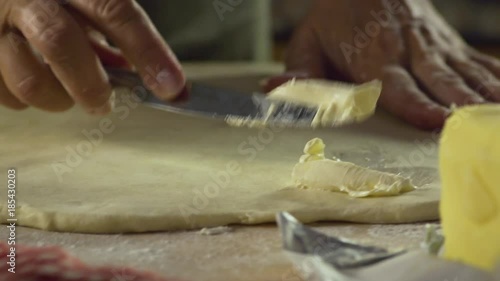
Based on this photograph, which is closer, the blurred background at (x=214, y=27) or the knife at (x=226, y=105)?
the knife at (x=226, y=105)

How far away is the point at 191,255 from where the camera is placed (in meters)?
0.86

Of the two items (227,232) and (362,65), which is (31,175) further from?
(362,65)

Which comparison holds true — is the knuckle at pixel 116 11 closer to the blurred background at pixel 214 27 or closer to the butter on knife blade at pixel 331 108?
the butter on knife blade at pixel 331 108

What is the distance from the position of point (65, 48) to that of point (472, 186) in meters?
0.60

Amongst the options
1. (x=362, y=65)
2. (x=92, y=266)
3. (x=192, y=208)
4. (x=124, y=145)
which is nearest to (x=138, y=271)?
(x=92, y=266)

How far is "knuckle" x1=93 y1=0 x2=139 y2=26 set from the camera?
45.2 inches

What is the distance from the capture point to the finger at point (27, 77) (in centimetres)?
118

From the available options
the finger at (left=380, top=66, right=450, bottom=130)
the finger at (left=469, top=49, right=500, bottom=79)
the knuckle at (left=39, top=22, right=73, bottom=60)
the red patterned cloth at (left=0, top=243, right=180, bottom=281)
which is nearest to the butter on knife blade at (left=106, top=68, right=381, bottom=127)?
the knuckle at (left=39, top=22, right=73, bottom=60)

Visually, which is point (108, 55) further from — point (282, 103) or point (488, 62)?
point (488, 62)

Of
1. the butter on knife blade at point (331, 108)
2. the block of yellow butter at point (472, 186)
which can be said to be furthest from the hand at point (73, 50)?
the block of yellow butter at point (472, 186)

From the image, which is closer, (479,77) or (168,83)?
(168,83)

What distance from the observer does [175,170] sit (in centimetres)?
113

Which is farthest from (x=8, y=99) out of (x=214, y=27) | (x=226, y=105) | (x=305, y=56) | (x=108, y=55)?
(x=214, y=27)

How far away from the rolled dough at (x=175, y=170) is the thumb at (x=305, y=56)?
233mm
